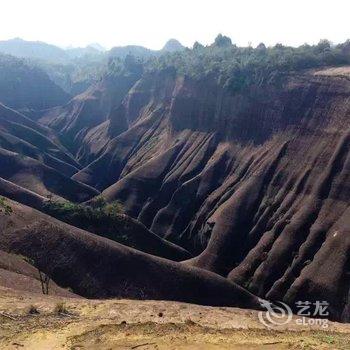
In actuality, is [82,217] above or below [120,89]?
below

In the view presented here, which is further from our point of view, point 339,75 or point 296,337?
point 339,75

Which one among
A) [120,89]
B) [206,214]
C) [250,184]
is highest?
[120,89]

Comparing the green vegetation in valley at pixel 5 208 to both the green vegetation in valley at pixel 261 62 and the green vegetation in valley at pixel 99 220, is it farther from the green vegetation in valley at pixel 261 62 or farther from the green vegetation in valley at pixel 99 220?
the green vegetation in valley at pixel 261 62

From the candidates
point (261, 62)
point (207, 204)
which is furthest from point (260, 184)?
point (261, 62)

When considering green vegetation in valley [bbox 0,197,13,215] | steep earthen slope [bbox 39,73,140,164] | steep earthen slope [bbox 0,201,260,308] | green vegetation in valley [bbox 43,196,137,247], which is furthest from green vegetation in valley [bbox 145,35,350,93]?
green vegetation in valley [bbox 0,197,13,215]

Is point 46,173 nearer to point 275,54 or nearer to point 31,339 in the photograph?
point 275,54

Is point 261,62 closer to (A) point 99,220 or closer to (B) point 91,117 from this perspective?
(A) point 99,220

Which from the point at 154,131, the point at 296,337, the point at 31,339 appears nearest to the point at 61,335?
the point at 31,339
